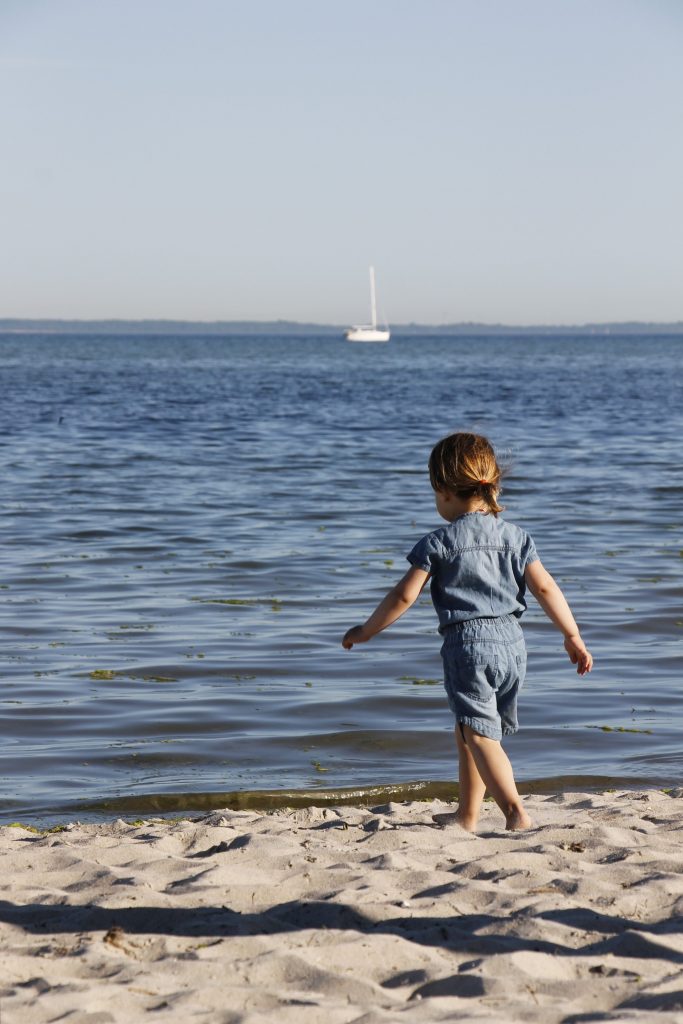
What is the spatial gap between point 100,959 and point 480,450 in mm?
2192

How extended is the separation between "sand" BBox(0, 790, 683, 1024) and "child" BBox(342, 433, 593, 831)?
15.4 inches

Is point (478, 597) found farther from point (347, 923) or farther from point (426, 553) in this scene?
point (347, 923)

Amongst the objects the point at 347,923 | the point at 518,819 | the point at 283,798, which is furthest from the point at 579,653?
the point at 283,798

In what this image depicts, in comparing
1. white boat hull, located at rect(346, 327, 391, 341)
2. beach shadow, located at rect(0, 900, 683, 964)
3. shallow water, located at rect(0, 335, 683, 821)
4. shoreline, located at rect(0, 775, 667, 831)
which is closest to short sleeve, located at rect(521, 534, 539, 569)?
shallow water, located at rect(0, 335, 683, 821)

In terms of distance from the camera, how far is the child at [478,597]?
4637mm

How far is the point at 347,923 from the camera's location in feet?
12.2

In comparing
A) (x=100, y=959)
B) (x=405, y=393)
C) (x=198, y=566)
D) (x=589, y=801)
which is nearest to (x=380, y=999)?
(x=100, y=959)

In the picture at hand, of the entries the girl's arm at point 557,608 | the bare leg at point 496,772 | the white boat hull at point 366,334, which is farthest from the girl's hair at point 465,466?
the white boat hull at point 366,334

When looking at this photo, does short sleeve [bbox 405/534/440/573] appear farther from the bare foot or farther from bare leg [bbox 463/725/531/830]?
the bare foot

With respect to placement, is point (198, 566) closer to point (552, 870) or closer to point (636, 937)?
point (552, 870)

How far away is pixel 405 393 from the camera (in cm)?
3966

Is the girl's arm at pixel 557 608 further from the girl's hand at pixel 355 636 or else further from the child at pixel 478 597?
the girl's hand at pixel 355 636

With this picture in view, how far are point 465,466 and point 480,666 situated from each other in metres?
0.72

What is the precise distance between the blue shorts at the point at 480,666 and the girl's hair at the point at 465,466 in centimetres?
48
